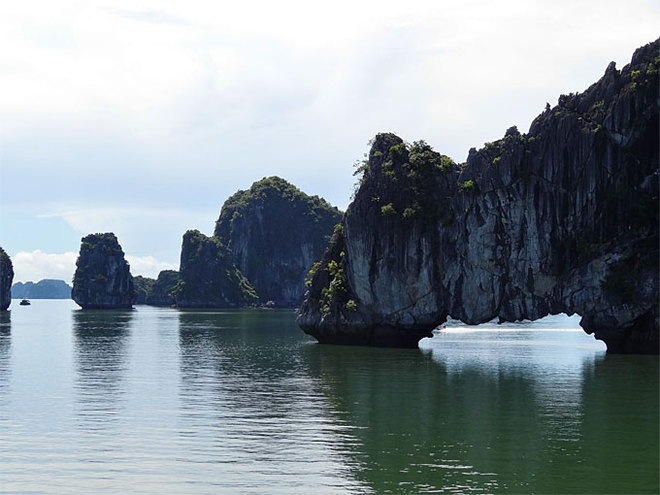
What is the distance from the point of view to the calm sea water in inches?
→ 916

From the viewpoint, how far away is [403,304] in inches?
2729

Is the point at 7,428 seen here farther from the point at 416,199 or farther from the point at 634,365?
the point at 416,199

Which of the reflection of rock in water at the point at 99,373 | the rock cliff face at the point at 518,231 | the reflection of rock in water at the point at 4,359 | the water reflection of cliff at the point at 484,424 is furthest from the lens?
the rock cliff face at the point at 518,231

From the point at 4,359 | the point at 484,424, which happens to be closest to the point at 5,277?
the point at 4,359

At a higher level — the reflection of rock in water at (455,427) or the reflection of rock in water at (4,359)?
the reflection of rock in water at (4,359)

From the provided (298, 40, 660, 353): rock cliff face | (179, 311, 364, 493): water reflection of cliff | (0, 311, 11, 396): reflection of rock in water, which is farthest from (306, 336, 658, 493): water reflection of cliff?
(0, 311, 11, 396): reflection of rock in water

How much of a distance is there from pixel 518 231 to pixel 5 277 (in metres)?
149

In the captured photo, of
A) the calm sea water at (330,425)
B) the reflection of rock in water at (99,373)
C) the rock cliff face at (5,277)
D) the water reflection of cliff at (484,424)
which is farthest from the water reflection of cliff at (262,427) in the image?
the rock cliff face at (5,277)

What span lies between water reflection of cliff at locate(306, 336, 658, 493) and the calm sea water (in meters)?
0.10

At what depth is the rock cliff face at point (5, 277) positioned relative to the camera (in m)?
181

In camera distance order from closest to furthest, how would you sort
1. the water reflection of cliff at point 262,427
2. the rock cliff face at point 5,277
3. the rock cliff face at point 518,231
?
the water reflection of cliff at point 262,427, the rock cliff face at point 518,231, the rock cliff face at point 5,277

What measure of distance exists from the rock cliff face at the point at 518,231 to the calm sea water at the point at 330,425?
5719 mm

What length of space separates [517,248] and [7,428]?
4317 centimetres

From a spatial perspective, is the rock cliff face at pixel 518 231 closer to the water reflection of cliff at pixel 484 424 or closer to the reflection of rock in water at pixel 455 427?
the water reflection of cliff at pixel 484 424
